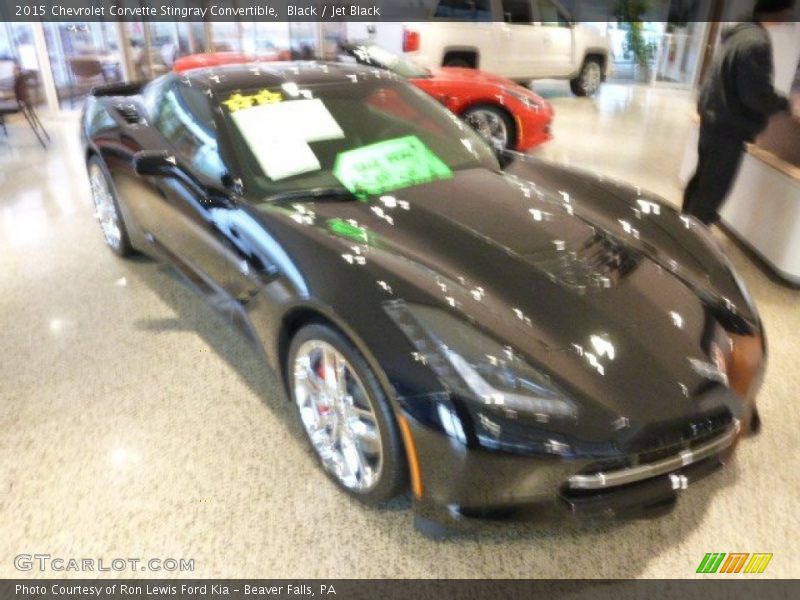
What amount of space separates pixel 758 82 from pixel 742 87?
0.08 meters

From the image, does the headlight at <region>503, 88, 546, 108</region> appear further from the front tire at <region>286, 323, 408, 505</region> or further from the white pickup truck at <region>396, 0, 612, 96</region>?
the front tire at <region>286, 323, 408, 505</region>

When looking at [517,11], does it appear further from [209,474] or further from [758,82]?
[209,474]

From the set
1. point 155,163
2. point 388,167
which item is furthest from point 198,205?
point 388,167

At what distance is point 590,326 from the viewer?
1.62 metres

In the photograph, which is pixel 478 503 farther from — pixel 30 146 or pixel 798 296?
pixel 30 146

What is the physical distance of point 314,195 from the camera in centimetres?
212

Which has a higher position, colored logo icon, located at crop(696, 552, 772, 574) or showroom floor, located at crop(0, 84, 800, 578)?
showroom floor, located at crop(0, 84, 800, 578)

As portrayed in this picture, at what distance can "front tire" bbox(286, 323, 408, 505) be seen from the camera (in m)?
1.59

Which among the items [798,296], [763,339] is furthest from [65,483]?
[798,296]

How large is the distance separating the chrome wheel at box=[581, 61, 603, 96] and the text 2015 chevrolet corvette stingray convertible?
7.43 m

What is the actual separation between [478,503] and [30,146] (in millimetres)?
A: 6608

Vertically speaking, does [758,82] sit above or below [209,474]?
above

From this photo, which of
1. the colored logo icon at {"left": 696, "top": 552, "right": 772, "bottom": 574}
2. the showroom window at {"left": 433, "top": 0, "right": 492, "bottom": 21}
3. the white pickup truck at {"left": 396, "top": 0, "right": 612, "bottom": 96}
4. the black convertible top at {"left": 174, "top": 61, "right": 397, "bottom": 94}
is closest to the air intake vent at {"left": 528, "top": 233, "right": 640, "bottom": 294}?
the colored logo icon at {"left": 696, "top": 552, "right": 772, "bottom": 574}

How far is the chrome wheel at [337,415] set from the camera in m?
1.68
